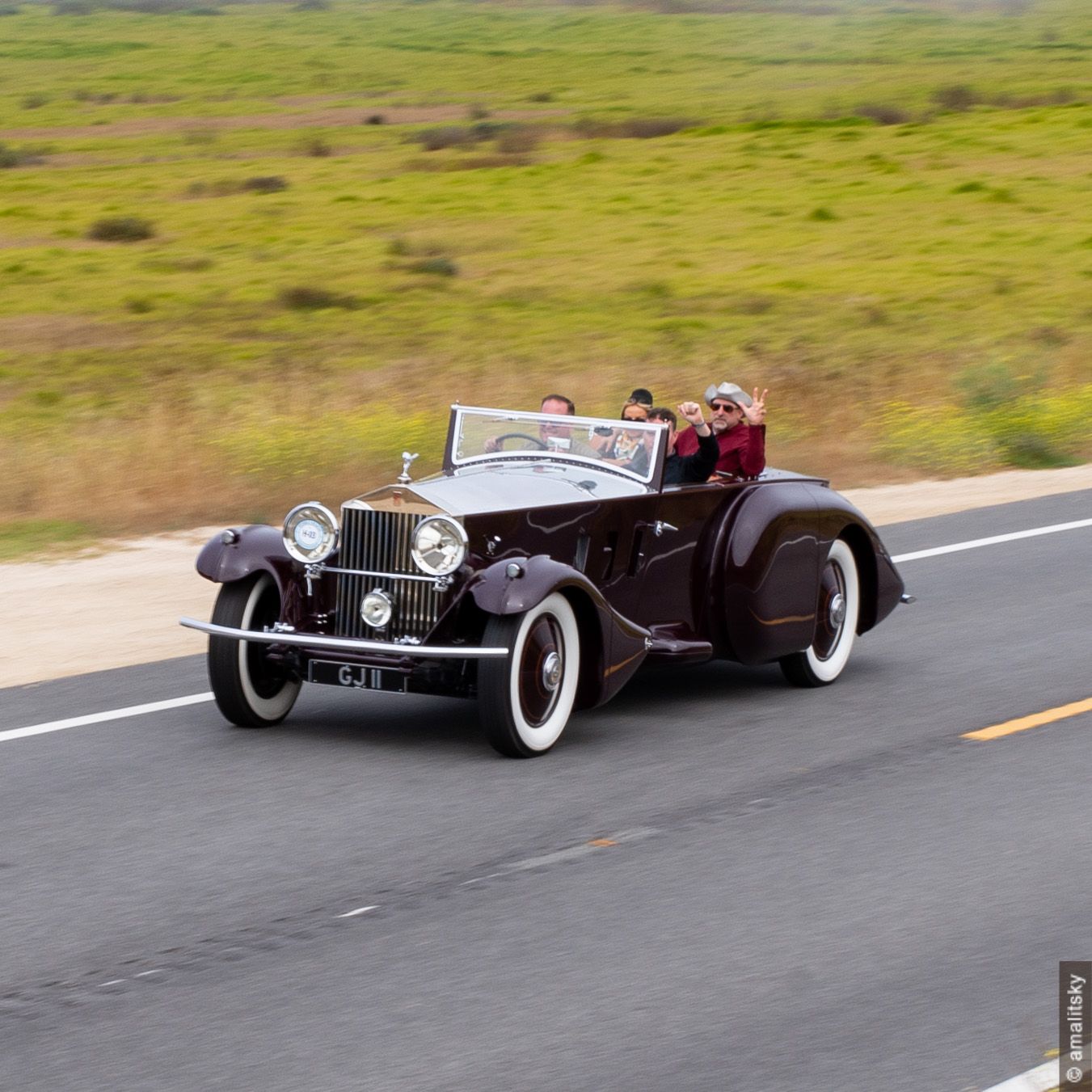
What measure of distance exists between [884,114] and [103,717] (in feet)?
176

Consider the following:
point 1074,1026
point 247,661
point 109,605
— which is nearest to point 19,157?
point 109,605

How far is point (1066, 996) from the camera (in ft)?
17.6

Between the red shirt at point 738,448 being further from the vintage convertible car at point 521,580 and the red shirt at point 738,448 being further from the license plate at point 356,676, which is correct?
the license plate at point 356,676

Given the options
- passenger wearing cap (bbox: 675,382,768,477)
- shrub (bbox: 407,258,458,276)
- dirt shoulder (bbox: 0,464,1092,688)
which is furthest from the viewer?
shrub (bbox: 407,258,458,276)

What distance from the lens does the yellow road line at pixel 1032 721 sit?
27.7 feet

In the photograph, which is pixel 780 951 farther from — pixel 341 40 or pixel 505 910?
pixel 341 40

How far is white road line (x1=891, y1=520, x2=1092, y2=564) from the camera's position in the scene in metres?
13.4

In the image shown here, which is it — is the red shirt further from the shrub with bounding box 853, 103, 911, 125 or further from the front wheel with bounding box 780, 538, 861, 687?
the shrub with bounding box 853, 103, 911, 125

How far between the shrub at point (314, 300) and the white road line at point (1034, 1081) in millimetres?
27478

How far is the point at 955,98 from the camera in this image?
211 feet

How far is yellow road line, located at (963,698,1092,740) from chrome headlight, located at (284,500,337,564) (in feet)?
9.50

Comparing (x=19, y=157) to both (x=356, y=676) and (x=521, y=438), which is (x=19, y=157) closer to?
(x=521, y=438)

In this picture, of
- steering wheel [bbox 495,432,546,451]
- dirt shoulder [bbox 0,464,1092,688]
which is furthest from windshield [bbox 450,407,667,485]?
dirt shoulder [bbox 0,464,1092,688]

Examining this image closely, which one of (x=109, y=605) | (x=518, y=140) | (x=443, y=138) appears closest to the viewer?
(x=109, y=605)
